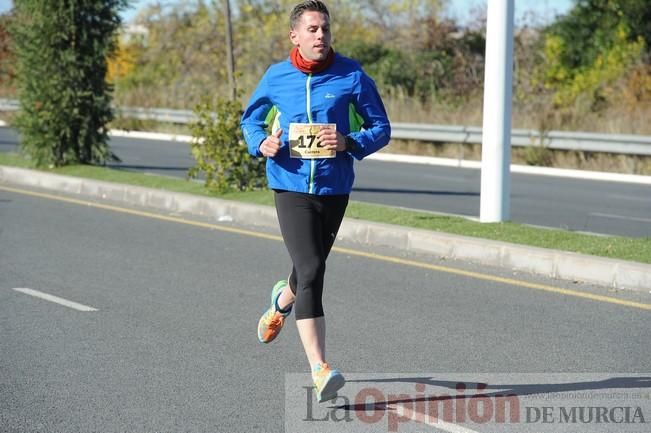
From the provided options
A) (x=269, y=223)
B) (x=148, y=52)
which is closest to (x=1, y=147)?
(x=269, y=223)

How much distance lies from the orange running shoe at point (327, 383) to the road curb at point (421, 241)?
167 inches

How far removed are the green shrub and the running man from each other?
29.9 feet

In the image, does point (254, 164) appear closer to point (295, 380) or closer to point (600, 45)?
point (295, 380)

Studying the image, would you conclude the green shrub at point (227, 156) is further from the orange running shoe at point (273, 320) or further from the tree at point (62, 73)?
the orange running shoe at point (273, 320)

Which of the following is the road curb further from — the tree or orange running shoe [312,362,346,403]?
orange running shoe [312,362,346,403]

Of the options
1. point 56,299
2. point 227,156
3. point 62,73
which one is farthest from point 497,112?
point 62,73

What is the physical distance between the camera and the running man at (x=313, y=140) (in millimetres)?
5848

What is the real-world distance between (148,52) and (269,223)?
1367 inches

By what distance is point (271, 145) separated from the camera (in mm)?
5848

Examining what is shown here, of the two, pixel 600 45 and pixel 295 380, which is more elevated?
pixel 600 45

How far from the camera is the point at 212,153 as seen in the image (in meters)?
15.3

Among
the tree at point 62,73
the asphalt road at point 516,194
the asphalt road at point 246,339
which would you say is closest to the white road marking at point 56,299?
the asphalt road at point 246,339

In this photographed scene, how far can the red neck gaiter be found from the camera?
588 centimetres

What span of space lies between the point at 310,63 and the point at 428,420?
182 centimetres
